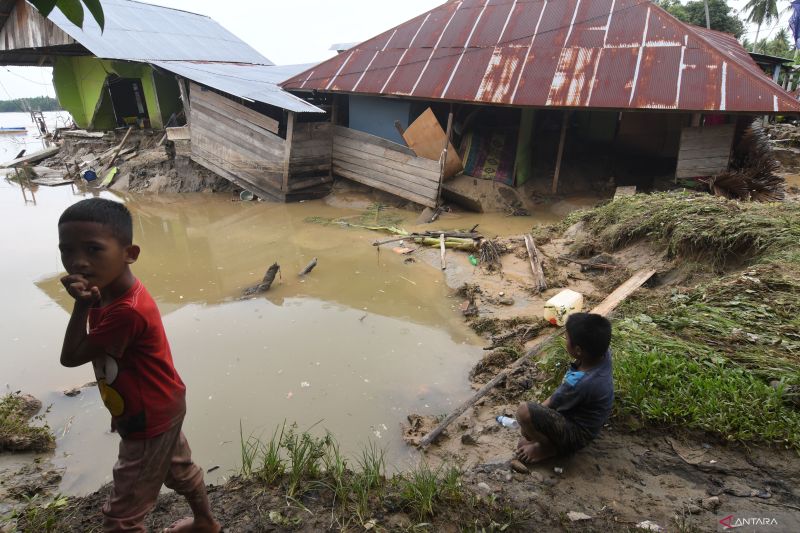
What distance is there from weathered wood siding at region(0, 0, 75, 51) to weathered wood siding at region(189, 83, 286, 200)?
5.91 m

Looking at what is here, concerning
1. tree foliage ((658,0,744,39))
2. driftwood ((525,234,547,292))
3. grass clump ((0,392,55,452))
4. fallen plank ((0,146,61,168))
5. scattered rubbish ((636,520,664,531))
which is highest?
tree foliage ((658,0,744,39))

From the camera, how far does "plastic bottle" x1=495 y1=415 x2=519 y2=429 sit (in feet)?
11.7

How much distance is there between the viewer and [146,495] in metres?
1.98

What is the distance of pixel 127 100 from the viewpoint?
61.5 feet

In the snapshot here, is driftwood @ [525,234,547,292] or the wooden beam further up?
the wooden beam

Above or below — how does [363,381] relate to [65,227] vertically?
below

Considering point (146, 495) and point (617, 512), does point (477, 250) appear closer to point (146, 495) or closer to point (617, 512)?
point (617, 512)

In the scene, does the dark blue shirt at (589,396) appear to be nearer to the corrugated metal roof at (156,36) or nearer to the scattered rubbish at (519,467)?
the scattered rubbish at (519,467)

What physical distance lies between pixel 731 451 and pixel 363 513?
2191 millimetres

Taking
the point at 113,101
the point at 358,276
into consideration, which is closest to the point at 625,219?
the point at 358,276

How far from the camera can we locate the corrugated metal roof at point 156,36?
47.7 ft

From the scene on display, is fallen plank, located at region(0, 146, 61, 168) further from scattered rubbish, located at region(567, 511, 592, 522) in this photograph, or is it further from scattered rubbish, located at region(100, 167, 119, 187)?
scattered rubbish, located at region(567, 511, 592, 522)

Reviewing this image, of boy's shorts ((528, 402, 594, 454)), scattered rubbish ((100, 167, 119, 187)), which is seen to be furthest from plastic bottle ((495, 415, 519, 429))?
scattered rubbish ((100, 167, 119, 187))

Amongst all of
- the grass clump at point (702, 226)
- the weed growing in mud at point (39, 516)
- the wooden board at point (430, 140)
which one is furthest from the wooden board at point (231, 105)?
the weed growing in mud at point (39, 516)
